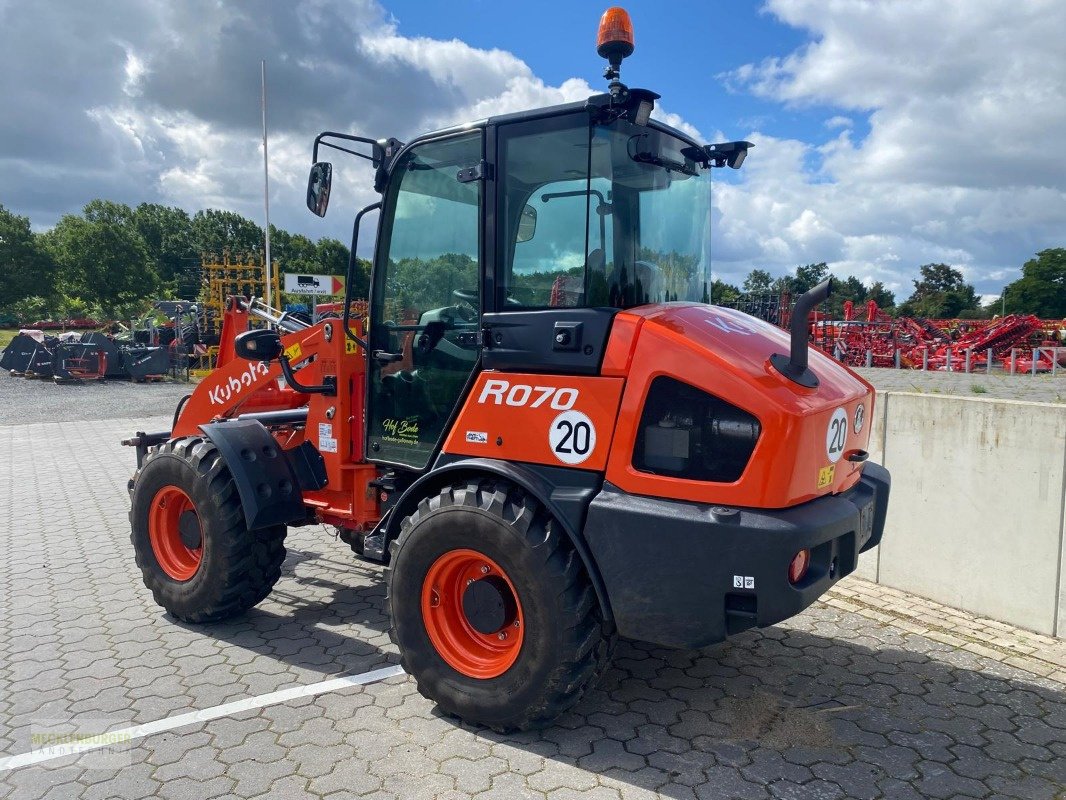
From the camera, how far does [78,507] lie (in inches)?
304

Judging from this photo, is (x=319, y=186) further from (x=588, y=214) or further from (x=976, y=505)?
(x=976, y=505)

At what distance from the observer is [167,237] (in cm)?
6950

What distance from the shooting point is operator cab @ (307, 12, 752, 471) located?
3.28 metres

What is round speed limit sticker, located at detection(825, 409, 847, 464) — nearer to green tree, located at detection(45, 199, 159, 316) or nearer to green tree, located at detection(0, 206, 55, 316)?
green tree, located at detection(45, 199, 159, 316)

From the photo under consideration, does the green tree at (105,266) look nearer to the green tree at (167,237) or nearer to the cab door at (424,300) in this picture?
the green tree at (167,237)

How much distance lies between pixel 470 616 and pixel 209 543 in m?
1.79

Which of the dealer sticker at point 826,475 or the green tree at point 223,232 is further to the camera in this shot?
the green tree at point 223,232

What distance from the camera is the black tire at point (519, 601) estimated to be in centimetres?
308

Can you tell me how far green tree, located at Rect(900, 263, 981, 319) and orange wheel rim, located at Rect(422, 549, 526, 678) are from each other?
61915 mm

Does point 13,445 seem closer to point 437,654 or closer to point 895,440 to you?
point 437,654

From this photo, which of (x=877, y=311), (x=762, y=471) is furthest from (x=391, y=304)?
(x=877, y=311)

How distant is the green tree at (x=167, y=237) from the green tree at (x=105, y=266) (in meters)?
12.3

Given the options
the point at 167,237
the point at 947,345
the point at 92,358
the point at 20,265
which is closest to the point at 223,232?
the point at 167,237

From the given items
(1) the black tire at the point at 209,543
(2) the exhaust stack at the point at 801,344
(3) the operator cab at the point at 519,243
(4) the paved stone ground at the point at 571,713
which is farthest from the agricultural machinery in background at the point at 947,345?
(1) the black tire at the point at 209,543
